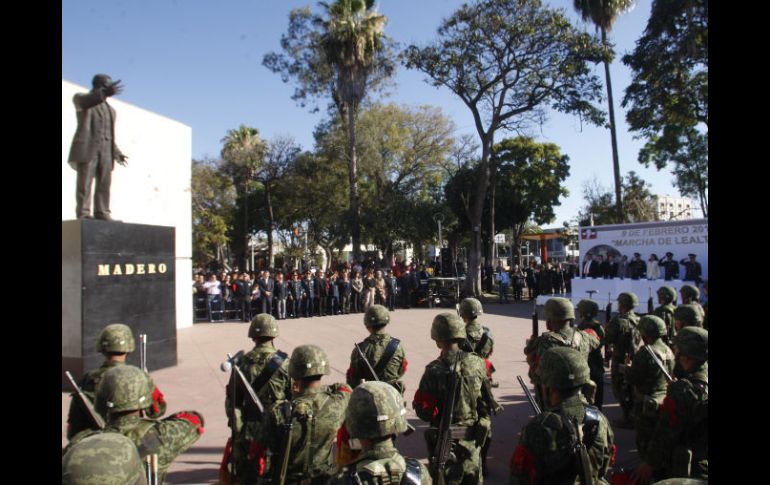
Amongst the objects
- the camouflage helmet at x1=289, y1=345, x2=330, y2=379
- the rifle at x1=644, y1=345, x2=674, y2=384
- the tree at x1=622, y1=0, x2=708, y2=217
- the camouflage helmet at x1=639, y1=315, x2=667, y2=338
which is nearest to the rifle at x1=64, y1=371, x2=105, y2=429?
the camouflage helmet at x1=289, y1=345, x2=330, y2=379

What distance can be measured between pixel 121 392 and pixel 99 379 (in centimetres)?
134

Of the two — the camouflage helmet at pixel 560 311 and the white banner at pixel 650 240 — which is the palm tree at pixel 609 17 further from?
the camouflage helmet at pixel 560 311

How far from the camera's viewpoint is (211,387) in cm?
937

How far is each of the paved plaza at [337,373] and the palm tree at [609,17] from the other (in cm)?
980

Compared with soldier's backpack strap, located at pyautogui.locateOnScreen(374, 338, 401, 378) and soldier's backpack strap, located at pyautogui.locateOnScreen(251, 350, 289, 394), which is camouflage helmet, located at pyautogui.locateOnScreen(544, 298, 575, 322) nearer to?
soldier's backpack strap, located at pyautogui.locateOnScreen(374, 338, 401, 378)

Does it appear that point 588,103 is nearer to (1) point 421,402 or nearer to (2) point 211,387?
(2) point 211,387

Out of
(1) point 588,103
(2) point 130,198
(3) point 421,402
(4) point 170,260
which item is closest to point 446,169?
(1) point 588,103

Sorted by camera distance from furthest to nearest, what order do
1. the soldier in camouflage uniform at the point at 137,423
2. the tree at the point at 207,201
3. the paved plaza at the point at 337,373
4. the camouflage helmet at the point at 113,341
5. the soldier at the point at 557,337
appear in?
the tree at the point at 207,201
the paved plaza at the point at 337,373
the soldier at the point at 557,337
the camouflage helmet at the point at 113,341
the soldier in camouflage uniform at the point at 137,423

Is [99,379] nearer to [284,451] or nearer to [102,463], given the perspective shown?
[284,451]

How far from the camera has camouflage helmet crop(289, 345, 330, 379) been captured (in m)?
3.81

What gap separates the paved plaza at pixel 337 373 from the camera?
A: 6.27m

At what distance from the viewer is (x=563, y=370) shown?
3350 mm

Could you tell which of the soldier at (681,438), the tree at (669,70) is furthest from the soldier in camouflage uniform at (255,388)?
the tree at (669,70)
